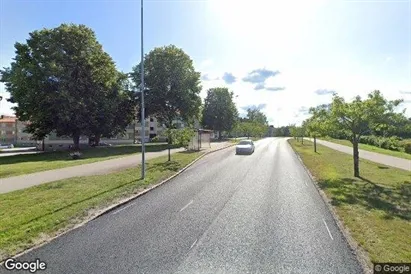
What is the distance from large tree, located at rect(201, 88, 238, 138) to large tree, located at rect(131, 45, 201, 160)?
26.2 metres

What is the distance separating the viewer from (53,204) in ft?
32.0

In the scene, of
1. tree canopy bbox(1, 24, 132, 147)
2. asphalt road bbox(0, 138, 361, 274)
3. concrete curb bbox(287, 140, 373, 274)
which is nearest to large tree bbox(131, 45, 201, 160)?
tree canopy bbox(1, 24, 132, 147)

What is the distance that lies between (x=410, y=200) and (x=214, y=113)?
6486cm

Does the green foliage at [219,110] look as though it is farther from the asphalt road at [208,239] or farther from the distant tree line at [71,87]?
the asphalt road at [208,239]

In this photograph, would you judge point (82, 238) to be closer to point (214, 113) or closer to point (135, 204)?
point (135, 204)

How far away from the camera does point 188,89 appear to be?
47.0 meters

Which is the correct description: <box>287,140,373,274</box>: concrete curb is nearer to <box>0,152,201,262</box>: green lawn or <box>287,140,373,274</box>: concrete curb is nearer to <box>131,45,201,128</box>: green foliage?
<box>0,152,201,262</box>: green lawn

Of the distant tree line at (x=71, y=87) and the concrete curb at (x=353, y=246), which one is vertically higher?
the distant tree line at (x=71, y=87)

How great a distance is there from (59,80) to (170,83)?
55.6ft

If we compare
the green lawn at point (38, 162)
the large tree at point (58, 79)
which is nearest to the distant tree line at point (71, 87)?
the large tree at point (58, 79)

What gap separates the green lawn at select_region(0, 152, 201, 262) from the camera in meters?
7.05

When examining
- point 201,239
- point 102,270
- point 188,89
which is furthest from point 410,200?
point 188,89

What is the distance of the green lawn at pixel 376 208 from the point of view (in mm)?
6385

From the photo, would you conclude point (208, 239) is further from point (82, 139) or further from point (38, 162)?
point (82, 139)
